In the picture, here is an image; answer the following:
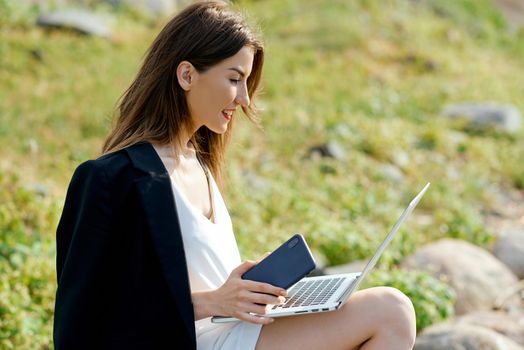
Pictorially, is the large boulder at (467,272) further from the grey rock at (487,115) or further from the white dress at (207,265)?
the grey rock at (487,115)

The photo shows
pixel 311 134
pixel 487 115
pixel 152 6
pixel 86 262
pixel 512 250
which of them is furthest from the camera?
pixel 152 6

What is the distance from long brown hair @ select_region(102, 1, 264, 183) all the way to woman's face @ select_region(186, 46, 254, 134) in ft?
0.07

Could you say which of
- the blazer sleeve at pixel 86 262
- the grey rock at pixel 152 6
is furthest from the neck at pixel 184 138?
the grey rock at pixel 152 6

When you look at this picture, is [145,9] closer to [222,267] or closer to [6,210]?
[6,210]

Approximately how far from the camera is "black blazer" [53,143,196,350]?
240 cm

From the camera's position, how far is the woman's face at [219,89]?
268cm

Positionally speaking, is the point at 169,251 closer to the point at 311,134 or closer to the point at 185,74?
the point at 185,74

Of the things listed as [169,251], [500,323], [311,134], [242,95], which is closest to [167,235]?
[169,251]

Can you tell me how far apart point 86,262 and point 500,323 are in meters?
2.79

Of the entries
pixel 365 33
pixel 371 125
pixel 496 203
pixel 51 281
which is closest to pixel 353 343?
pixel 51 281

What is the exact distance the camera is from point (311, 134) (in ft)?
29.3

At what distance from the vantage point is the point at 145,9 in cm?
1334

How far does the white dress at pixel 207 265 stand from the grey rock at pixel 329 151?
5789 mm

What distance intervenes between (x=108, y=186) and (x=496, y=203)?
20.6 feet
